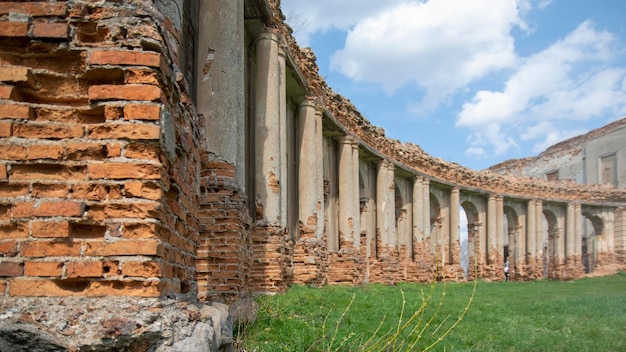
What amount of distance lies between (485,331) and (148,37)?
22.6 feet

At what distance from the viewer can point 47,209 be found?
2533 mm

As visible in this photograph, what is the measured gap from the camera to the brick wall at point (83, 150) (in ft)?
8.25

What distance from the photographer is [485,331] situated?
8094mm

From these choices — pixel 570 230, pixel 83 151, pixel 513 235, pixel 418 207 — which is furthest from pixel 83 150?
pixel 570 230

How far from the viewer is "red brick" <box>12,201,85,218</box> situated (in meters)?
2.52

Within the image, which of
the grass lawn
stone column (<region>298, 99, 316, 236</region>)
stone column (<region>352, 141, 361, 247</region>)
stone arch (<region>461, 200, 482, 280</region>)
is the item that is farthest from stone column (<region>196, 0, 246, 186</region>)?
stone arch (<region>461, 200, 482, 280</region>)

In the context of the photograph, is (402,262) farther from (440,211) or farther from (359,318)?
(359,318)

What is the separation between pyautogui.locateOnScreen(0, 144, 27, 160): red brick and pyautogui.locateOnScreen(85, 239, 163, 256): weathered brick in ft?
1.66

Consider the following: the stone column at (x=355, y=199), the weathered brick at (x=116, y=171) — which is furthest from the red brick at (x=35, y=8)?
the stone column at (x=355, y=199)

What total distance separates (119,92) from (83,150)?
0.32m

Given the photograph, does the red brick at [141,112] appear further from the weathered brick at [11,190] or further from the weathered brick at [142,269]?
the weathered brick at [142,269]

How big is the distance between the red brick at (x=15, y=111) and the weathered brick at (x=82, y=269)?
2.34 feet

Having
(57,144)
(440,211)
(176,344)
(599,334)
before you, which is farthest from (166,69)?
(440,211)

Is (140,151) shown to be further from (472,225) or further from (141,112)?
(472,225)
